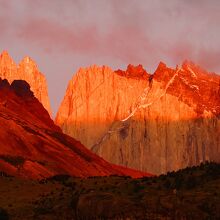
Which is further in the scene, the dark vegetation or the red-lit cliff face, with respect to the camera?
the red-lit cliff face

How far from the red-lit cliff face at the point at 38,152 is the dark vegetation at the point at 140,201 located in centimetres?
6888

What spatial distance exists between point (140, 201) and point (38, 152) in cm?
11808

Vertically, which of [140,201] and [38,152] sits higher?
[38,152]

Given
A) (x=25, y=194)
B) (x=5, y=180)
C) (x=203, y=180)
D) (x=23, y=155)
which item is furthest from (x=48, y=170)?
(x=203, y=180)

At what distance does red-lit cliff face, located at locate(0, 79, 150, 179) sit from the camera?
132 metres

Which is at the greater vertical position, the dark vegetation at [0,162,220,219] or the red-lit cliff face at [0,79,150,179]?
the red-lit cliff face at [0,79,150,179]

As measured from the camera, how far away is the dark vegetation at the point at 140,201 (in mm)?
38625

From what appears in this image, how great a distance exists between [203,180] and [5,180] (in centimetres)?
2962

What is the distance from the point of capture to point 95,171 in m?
166

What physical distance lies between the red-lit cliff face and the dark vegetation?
68.9 metres

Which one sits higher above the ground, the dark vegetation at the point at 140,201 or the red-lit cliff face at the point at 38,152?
the red-lit cliff face at the point at 38,152

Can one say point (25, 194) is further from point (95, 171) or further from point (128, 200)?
point (95, 171)

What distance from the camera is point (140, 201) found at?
40.2 metres

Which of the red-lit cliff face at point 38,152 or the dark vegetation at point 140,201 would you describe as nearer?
the dark vegetation at point 140,201
